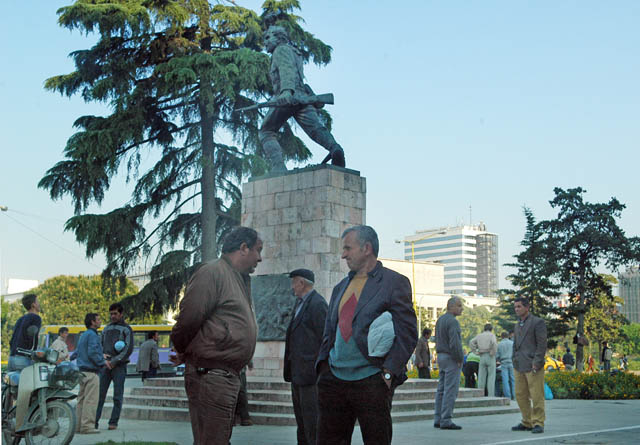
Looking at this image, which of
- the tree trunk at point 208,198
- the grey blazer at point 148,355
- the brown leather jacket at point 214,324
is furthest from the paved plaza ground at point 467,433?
the tree trunk at point 208,198

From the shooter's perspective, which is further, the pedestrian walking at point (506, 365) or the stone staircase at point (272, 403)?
the pedestrian walking at point (506, 365)

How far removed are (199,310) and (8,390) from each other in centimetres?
550

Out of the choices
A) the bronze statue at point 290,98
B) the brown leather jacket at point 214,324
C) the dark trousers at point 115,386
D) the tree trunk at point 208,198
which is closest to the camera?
the brown leather jacket at point 214,324

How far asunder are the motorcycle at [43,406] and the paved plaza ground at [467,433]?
38.2 inches

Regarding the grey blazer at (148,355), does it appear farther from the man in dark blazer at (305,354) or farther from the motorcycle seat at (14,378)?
the man in dark blazer at (305,354)

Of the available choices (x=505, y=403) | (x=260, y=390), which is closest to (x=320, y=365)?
(x=260, y=390)

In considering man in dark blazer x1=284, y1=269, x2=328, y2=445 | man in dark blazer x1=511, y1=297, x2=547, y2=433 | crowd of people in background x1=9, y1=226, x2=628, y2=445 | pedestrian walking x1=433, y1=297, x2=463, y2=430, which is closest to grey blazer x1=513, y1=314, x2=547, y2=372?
man in dark blazer x1=511, y1=297, x2=547, y2=433

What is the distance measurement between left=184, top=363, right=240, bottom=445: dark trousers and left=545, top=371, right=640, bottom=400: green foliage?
15.1 metres

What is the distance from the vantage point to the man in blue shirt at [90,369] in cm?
1041

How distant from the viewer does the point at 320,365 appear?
471cm

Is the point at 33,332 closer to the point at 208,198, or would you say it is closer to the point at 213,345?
the point at 213,345

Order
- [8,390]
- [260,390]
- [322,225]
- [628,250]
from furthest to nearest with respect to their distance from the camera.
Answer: [628,250]
[322,225]
[260,390]
[8,390]

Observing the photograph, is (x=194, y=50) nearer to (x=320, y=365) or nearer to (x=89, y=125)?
(x=89, y=125)

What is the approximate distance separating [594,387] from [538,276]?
90.6 feet
